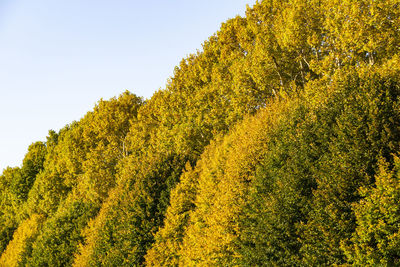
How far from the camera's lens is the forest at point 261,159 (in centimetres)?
2100

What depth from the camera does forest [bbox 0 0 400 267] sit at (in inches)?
827

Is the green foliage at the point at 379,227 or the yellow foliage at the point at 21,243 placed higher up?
the yellow foliage at the point at 21,243

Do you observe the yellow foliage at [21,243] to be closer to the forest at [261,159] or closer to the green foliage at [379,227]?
the forest at [261,159]

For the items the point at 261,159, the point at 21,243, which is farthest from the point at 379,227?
the point at 21,243

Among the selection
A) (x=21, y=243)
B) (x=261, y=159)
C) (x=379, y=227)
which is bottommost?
(x=379, y=227)

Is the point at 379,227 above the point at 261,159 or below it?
below

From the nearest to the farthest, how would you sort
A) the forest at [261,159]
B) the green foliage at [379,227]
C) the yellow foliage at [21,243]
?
the green foliage at [379,227] → the forest at [261,159] → the yellow foliage at [21,243]

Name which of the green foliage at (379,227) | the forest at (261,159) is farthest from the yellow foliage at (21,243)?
the green foliage at (379,227)

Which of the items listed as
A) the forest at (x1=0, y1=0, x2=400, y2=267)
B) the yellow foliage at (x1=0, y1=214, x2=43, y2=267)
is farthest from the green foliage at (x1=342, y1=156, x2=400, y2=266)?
the yellow foliage at (x1=0, y1=214, x2=43, y2=267)

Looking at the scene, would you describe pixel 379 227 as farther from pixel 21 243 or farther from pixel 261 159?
pixel 21 243

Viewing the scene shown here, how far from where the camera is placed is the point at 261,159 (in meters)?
30.6

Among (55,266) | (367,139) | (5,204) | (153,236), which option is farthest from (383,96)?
(5,204)

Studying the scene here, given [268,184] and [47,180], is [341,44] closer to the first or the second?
[268,184]

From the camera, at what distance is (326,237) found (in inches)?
781
